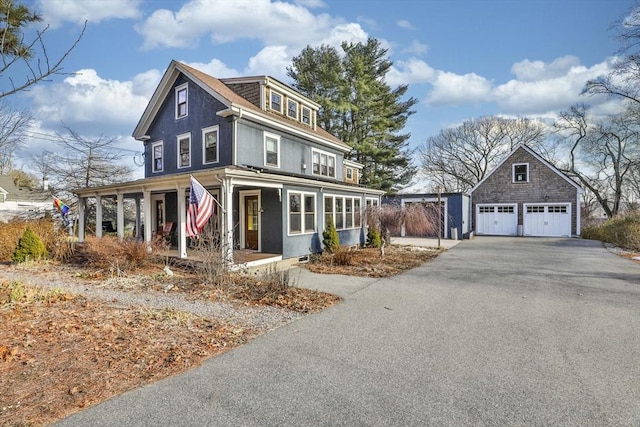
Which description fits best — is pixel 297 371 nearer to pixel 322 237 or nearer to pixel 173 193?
pixel 322 237

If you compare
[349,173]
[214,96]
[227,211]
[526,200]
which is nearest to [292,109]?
[214,96]

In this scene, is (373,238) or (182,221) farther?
(373,238)

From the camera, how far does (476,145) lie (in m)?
37.8

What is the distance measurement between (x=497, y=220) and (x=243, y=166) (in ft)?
69.5

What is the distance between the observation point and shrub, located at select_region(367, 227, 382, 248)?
1663cm

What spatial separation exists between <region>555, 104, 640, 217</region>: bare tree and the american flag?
3383 cm

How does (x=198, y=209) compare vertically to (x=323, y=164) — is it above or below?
below

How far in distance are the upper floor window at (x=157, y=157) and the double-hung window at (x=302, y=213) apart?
7.35 meters

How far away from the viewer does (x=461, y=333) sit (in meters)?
5.13

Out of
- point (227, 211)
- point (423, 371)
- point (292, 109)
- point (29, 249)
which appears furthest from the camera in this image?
point (292, 109)

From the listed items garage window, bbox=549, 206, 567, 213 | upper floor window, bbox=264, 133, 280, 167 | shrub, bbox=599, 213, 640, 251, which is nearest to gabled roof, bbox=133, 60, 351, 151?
upper floor window, bbox=264, 133, 280, 167

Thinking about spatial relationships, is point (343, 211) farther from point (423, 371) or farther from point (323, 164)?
point (423, 371)

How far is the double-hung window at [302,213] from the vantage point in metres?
12.3

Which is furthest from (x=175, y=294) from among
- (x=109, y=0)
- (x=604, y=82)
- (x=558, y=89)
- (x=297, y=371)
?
(x=558, y=89)
